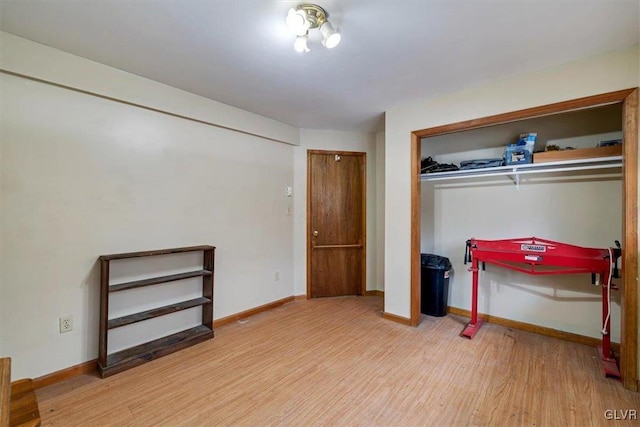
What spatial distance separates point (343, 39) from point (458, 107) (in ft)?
4.97

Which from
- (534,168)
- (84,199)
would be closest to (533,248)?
(534,168)

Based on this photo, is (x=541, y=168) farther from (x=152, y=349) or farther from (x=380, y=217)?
(x=152, y=349)

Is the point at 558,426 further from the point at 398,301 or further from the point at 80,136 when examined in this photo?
the point at 80,136

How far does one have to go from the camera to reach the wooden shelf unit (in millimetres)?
2223

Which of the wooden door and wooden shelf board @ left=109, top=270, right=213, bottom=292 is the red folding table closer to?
the wooden door

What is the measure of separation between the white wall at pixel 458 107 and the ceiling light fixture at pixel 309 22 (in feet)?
5.34

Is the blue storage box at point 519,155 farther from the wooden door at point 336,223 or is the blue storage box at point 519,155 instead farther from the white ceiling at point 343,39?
the wooden door at point 336,223

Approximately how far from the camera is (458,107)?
2824mm

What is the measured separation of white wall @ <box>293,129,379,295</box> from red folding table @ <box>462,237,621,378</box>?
151cm

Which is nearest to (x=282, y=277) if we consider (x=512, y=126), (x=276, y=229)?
(x=276, y=229)

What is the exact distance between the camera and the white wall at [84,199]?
6.53 feet

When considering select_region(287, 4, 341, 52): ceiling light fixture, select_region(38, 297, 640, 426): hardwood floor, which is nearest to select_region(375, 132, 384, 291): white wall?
select_region(38, 297, 640, 426): hardwood floor

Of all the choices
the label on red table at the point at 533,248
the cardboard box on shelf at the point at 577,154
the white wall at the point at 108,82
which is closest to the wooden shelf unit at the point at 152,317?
the white wall at the point at 108,82

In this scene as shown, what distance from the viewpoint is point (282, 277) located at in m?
3.94
